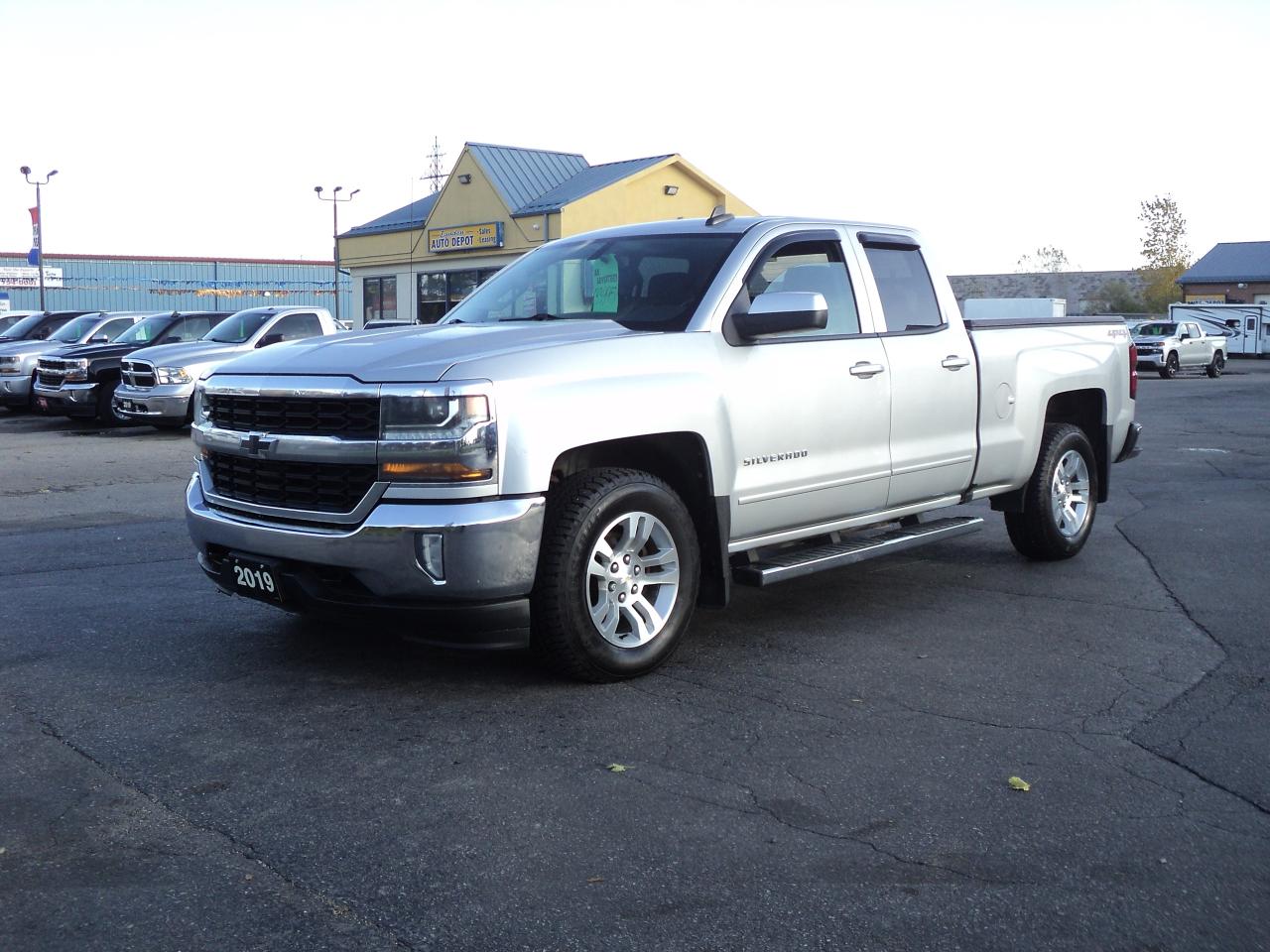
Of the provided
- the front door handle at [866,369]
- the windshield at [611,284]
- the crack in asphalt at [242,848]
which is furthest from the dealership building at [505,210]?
the crack in asphalt at [242,848]

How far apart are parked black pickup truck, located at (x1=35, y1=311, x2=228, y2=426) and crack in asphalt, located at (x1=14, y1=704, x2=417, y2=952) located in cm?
1472

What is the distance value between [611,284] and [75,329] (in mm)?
19938

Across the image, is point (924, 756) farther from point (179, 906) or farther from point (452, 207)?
point (452, 207)

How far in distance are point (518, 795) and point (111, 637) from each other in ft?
9.36

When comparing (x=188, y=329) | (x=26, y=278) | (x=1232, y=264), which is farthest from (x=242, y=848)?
(x=1232, y=264)

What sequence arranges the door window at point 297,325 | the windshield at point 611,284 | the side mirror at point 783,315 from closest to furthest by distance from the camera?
the side mirror at point 783,315 → the windshield at point 611,284 → the door window at point 297,325

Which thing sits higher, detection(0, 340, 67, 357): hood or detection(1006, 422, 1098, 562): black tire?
detection(0, 340, 67, 357): hood

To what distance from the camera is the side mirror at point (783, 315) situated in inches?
222

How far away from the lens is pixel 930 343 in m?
6.83

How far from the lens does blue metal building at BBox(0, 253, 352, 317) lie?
6406cm

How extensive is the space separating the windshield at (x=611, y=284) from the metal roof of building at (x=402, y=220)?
1490 inches

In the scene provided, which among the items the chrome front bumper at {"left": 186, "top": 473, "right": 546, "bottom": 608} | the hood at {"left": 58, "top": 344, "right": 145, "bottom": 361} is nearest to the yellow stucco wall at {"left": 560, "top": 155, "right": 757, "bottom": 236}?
the hood at {"left": 58, "top": 344, "right": 145, "bottom": 361}

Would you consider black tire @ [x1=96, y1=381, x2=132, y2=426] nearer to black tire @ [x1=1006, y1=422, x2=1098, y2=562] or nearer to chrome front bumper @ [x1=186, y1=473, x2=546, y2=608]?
black tire @ [x1=1006, y1=422, x2=1098, y2=562]

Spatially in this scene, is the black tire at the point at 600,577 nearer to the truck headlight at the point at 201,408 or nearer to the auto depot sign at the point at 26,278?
the truck headlight at the point at 201,408
